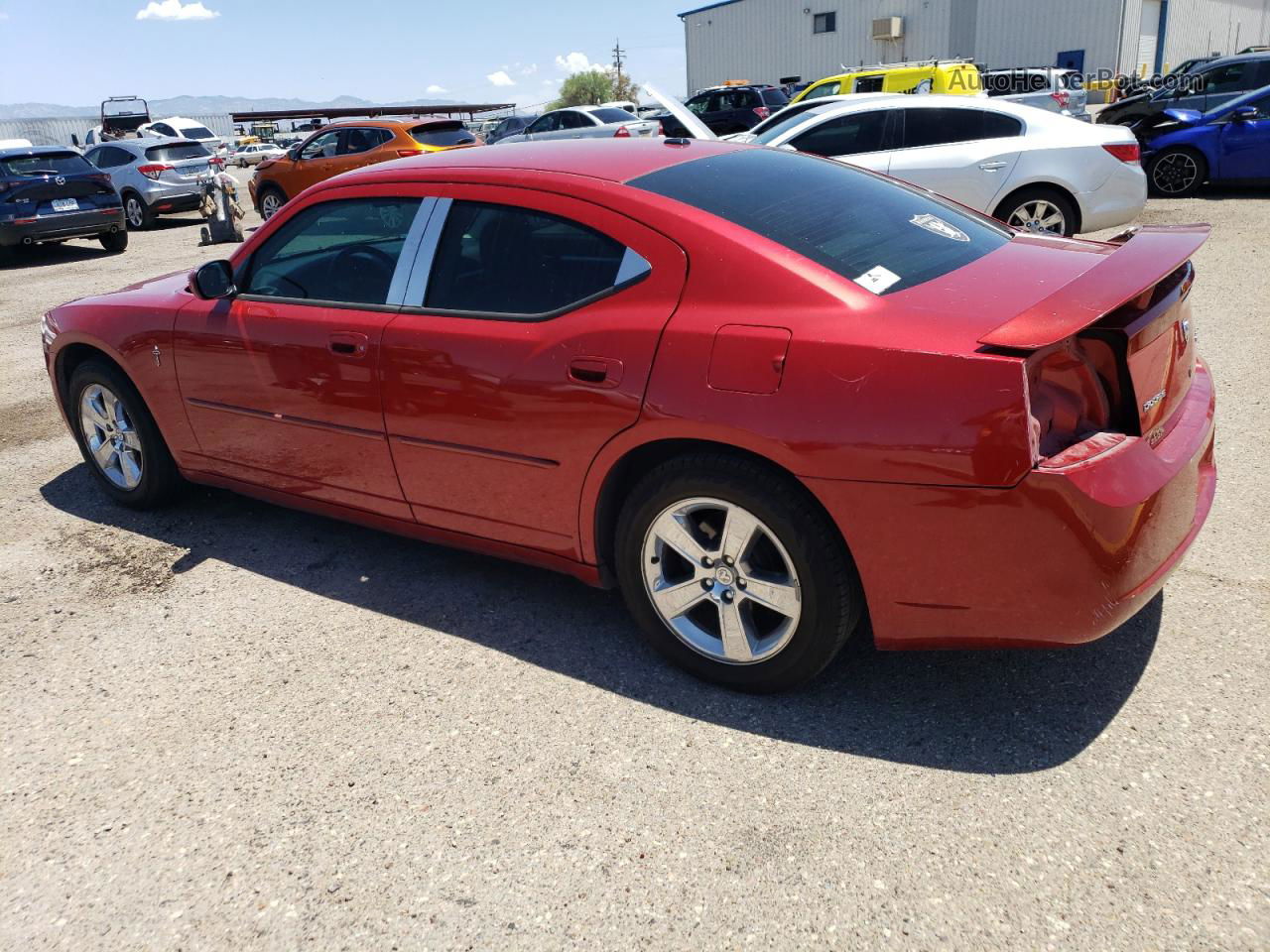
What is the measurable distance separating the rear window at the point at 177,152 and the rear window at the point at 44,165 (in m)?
3.60

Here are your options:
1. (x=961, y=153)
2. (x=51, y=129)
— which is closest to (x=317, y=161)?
(x=961, y=153)

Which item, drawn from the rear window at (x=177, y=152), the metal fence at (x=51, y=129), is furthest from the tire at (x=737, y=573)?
the metal fence at (x=51, y=129)

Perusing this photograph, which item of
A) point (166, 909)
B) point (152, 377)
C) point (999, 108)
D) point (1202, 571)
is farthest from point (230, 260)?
point (999, 108)

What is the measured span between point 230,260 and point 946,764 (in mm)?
3335

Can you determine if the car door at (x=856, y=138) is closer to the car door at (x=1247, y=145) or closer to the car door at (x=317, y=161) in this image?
the car door at (x=1247, y=145)

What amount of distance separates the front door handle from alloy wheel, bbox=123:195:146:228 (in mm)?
18142

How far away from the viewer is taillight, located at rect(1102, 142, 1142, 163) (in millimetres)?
8820

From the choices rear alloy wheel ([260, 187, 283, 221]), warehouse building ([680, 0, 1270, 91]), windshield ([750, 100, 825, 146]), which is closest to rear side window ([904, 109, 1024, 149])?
windshield ([750, 100, 825, 146])

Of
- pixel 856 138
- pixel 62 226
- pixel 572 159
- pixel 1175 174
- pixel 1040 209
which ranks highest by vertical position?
pixel 572 159

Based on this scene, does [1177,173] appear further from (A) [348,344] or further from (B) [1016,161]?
(A) [348,344]

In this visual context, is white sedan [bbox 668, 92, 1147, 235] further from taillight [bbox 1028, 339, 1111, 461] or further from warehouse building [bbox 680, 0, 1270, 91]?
warehouse building [bbox 680, 0, 1270, 91]

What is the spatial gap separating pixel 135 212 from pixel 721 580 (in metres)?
19.0

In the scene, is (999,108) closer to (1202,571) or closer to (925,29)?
(1202,571)

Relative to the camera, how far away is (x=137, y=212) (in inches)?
730
